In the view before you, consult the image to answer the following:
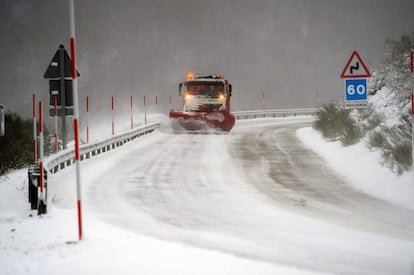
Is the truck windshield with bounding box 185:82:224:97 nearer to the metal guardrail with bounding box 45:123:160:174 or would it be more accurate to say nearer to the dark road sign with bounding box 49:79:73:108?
the metal guardrail with bounding box 45:123:160:174

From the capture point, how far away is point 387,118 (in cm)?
1661

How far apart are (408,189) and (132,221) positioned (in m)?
5.02

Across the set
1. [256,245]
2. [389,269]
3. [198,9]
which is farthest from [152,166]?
[198,9]

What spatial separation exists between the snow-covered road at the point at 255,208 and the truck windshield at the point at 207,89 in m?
8.01

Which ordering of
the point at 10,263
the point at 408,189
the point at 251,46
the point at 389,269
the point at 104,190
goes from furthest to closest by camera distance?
the point at 251,46
the point at 104,190
the point at 408,189
the point at 10,263
the point at 389,269

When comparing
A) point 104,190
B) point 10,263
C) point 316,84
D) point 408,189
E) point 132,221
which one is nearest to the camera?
point 10,263

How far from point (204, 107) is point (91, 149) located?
8175 millimetres

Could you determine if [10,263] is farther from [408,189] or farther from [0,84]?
[0,84]

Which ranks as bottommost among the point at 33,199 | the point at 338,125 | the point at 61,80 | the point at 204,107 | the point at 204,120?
the point at 33,199

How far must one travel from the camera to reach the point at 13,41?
481 ft

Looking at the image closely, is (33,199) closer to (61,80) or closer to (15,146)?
(61,80)

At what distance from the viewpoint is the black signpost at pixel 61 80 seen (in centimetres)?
1390

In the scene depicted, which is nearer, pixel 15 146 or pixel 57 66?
pixel 57 66

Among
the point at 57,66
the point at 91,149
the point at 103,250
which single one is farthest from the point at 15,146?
the point at 103,250
